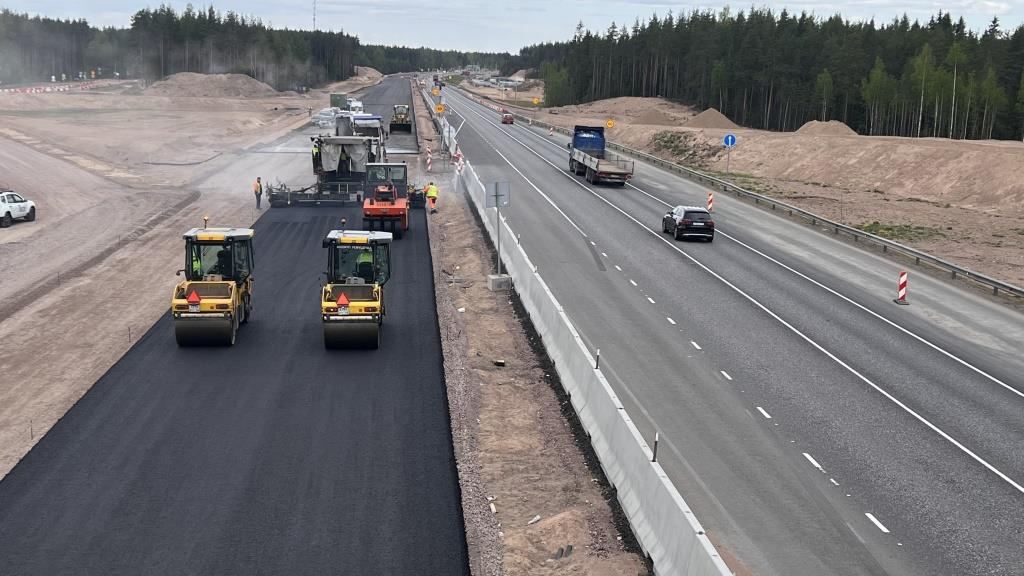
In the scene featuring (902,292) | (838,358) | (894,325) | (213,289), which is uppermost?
(213,289)

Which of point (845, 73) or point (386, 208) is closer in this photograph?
point (386, 208)

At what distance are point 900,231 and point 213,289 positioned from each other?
1260 inches

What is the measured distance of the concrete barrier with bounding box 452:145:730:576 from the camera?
1070 cm

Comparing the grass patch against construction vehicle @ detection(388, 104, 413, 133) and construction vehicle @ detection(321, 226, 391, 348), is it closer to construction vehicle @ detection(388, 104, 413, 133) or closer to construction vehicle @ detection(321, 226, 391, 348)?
construction vehicle @ detection(321, 226, 391, 348)

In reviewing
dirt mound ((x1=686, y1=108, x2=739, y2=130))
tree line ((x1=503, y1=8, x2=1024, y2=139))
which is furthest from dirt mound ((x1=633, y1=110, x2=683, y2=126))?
tree line ((x1=503, y1=8, x2=1024, y2=139))

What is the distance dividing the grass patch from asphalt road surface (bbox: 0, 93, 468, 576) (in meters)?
26.2

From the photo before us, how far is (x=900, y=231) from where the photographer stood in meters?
41.7

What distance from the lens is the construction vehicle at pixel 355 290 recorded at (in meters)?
20.7

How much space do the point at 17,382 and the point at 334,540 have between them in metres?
10.3

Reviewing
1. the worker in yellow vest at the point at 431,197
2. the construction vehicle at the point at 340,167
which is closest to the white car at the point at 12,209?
the construction vehicle at the point at 340,167

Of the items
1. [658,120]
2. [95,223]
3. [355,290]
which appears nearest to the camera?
[355,290]

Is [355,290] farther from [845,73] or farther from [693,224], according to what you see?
[845,73]

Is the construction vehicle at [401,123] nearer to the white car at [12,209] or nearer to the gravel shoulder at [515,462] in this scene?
the white car at [12,209]

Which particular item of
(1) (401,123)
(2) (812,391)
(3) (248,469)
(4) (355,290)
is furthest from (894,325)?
(1) (401,123)
